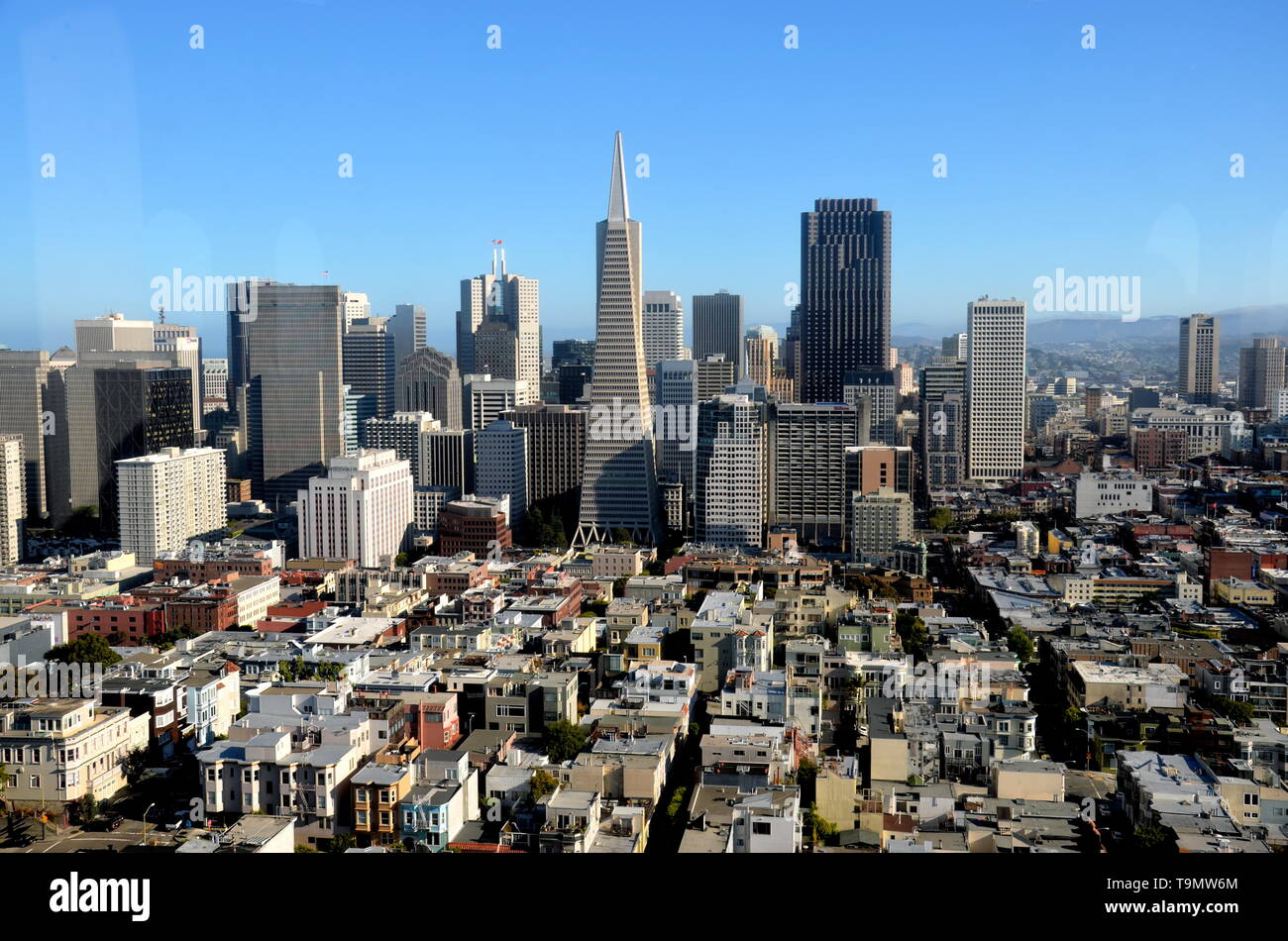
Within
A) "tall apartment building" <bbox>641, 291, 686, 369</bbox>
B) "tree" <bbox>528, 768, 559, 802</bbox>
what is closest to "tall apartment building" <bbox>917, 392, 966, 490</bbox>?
"tall apartment building" <bbox>641, 291, 686, 369</bbox>

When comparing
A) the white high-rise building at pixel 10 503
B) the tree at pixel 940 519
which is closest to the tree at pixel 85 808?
the white high-rise building at pixel 10 503

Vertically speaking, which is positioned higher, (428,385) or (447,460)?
(428,385)

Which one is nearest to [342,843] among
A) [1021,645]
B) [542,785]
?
[542,785]

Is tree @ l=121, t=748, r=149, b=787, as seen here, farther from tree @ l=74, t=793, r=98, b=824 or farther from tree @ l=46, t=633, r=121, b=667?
tree @ l=46, t=633, r=121, b=667

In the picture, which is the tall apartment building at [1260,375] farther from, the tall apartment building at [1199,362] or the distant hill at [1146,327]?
the distant hill at [1146,327]

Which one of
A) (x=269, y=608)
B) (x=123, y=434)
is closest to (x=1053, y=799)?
(x=269, y=608)

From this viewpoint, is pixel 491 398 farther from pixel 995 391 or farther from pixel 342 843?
pixel 342 843
